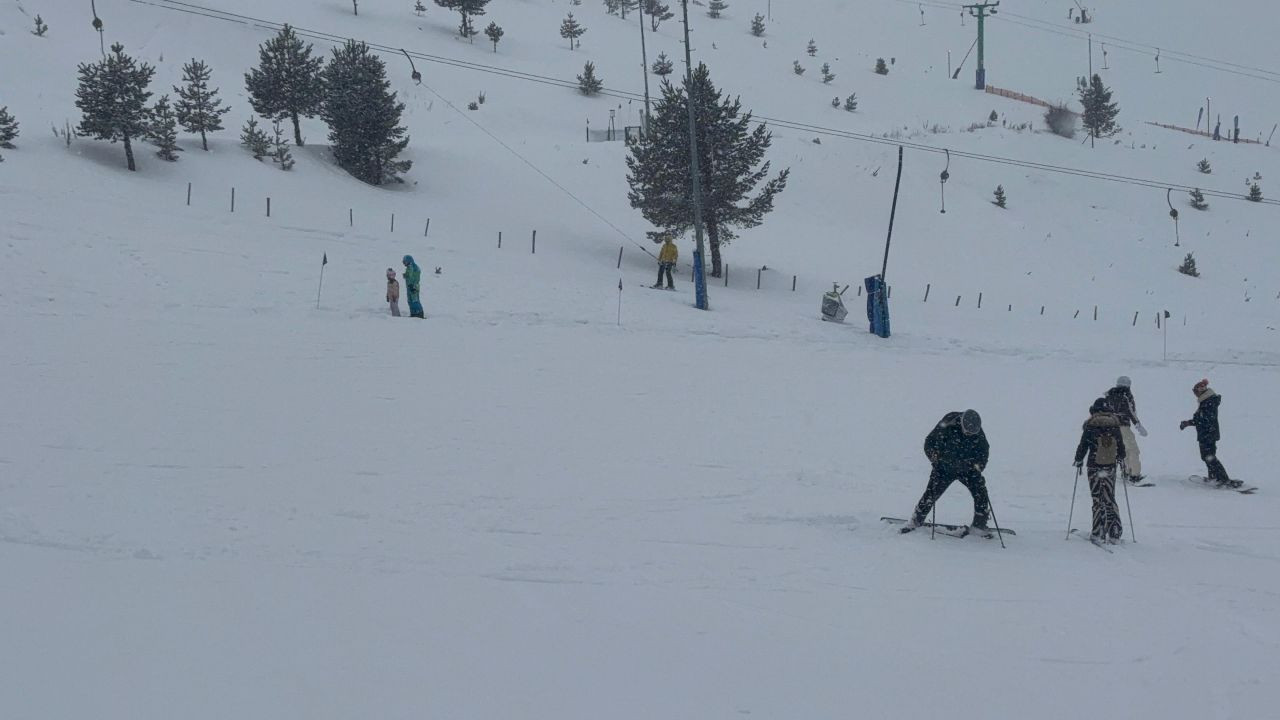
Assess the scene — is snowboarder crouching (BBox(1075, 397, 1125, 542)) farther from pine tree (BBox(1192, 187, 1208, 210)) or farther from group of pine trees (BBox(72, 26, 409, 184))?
pine tree (BBox(1192, 187, 1208, 210))

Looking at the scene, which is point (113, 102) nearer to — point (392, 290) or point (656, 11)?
point (392, 290)

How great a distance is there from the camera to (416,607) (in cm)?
732

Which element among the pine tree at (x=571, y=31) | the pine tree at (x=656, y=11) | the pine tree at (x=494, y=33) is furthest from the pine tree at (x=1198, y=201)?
the pine tree at (x=656, y=11)

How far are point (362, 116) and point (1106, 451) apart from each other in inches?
1087

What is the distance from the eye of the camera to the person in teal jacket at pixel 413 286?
62.7 ft

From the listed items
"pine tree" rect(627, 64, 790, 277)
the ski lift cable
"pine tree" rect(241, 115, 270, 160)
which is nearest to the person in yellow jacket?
"pine tree" rect(627, 64, 790, 277)

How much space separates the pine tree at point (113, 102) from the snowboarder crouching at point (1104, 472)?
25.9 metres

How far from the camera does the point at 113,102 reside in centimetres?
2564

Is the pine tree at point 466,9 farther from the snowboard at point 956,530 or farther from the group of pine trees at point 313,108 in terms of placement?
the snowboard at point 956,530

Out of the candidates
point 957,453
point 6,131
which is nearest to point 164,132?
point 6,131

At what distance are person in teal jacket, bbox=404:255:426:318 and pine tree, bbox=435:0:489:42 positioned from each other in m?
44.7

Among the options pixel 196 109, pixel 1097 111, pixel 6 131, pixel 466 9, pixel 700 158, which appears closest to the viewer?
pixel 6 131

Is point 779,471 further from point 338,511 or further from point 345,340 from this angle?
point 345,340

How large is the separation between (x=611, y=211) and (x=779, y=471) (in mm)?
26088
